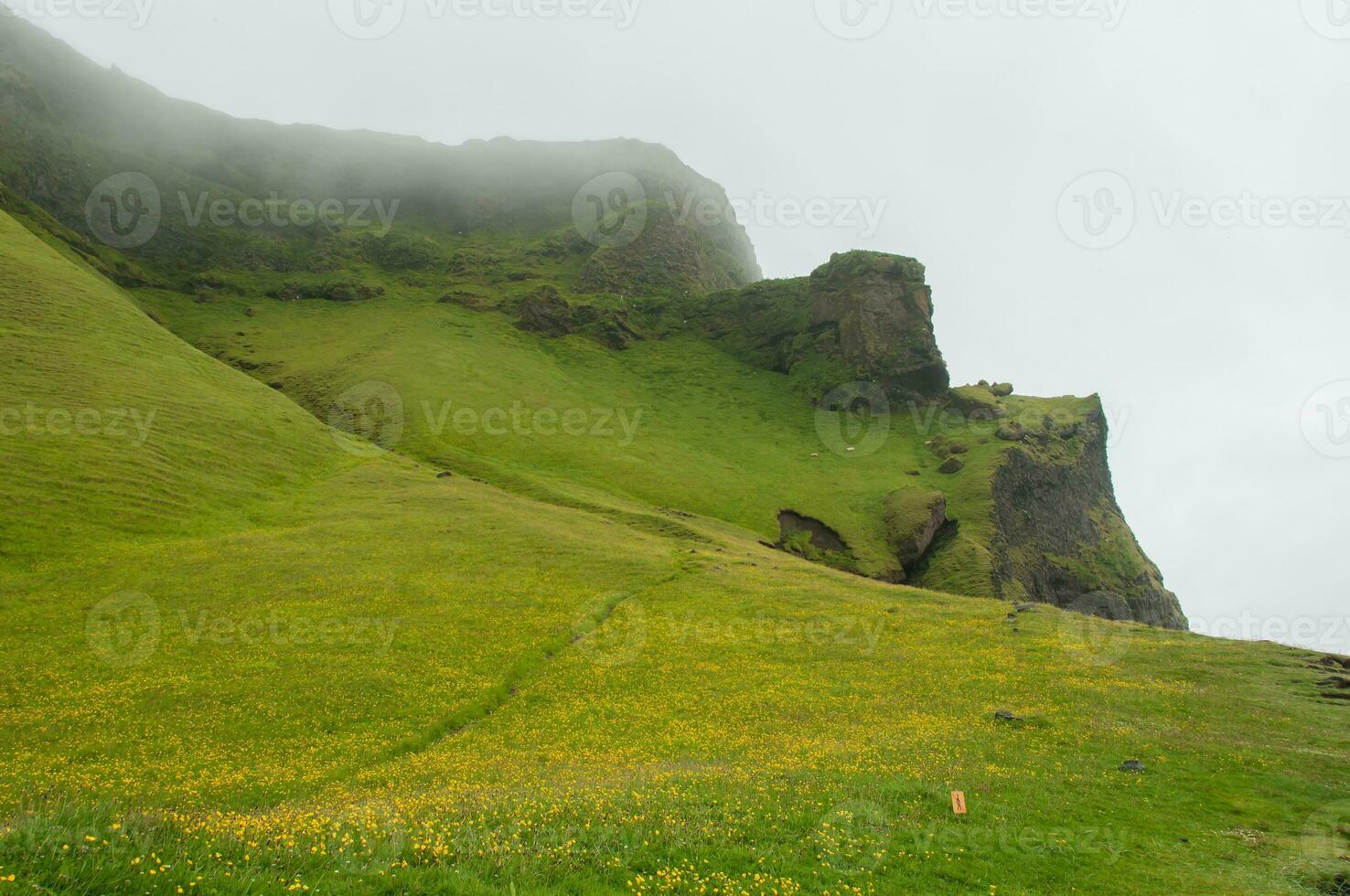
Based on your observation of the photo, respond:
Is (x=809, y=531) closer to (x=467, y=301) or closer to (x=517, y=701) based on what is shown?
(x=517, y=701)

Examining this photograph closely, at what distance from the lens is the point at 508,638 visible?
4194 cm

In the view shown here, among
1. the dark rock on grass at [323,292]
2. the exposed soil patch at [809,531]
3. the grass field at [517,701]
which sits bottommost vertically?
the grass field at [517,701]

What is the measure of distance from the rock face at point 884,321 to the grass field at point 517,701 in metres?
73.0

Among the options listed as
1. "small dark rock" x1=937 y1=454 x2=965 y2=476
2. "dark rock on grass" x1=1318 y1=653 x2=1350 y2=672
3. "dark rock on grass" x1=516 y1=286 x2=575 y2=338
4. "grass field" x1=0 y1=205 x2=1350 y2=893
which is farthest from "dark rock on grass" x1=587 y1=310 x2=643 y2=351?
"dark rock on grass" x1=1318 y1=653 x2=1350 y2=672

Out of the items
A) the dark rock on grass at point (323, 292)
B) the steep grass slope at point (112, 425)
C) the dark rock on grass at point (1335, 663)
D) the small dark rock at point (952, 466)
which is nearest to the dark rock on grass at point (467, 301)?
the dark rock on grass at point (323, 292)

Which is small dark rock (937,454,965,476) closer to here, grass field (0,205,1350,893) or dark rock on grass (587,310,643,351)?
grass field (0,205,1350,893)

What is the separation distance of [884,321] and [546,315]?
2901 inches

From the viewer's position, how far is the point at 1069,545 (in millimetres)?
113250

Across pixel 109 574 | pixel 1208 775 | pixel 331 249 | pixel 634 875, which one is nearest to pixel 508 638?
pixel 109 574

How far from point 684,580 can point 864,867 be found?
4088cm

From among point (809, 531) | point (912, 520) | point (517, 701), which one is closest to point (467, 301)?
point (809, 531)

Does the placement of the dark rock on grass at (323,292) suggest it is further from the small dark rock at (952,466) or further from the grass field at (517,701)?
the small dark rock at (952,466)

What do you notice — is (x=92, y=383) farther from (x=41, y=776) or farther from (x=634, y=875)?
(x=634, y=875)

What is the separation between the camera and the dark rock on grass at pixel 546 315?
15638 centimetres
